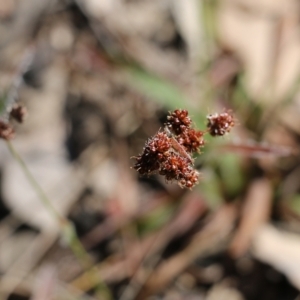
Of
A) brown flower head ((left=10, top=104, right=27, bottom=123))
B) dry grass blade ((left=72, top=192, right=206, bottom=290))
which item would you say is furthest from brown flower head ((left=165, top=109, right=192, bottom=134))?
dry grass blade ((left=72, top=192, right=206, bottom=290))

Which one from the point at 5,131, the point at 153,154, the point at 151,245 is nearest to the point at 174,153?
the point at 153,154

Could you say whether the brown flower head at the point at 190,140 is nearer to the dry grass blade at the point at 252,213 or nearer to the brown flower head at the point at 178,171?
the brown flower head at the point at 178,171

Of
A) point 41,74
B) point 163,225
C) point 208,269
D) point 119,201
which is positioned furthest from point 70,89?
point 208,269

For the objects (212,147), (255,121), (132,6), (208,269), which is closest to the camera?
(212,147)

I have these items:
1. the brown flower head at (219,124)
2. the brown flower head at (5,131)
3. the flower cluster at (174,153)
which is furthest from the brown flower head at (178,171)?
the brown flower head at (5,131)

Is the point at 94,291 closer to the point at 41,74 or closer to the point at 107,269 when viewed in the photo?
the point at 107,269

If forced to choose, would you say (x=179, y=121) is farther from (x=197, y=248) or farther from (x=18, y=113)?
(x=197, y=248)

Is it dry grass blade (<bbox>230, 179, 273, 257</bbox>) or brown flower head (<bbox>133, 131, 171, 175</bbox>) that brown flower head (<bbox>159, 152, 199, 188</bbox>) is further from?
dry grass blade (<bbox>230, 179, 273, 257</bbox>)
